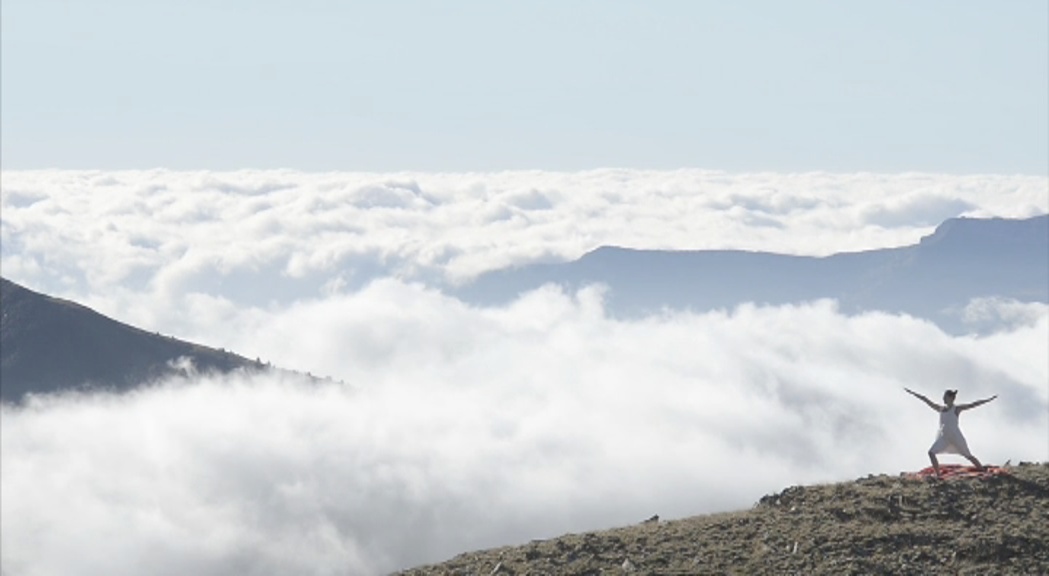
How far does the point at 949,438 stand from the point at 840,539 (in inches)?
229

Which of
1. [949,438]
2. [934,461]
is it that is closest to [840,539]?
[934,461]

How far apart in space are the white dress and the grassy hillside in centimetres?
91

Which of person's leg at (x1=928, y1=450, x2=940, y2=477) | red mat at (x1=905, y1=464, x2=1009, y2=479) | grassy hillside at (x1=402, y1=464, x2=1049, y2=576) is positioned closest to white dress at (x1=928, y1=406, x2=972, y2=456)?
person's leg at (x1=928, y1=450, x2=940, y2=477)

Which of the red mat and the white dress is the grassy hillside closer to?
the red mat

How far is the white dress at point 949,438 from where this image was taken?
32.4m

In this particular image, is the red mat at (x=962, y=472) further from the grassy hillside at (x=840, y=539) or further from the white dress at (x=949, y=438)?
the white dress at (x=949, y=438)

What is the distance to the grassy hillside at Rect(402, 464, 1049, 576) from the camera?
26.7 m

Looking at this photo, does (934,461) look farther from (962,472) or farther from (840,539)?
(840,539)

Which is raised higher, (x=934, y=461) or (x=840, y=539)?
(x=934, y=461)

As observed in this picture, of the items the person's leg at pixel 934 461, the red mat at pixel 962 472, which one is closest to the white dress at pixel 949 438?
the person's leg at pixel 934 461

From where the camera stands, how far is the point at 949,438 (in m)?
32.5

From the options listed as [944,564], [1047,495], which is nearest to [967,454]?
[1047,495]

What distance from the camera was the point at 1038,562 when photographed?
2620cm

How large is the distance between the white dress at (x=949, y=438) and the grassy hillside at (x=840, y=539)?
91 centimetres
